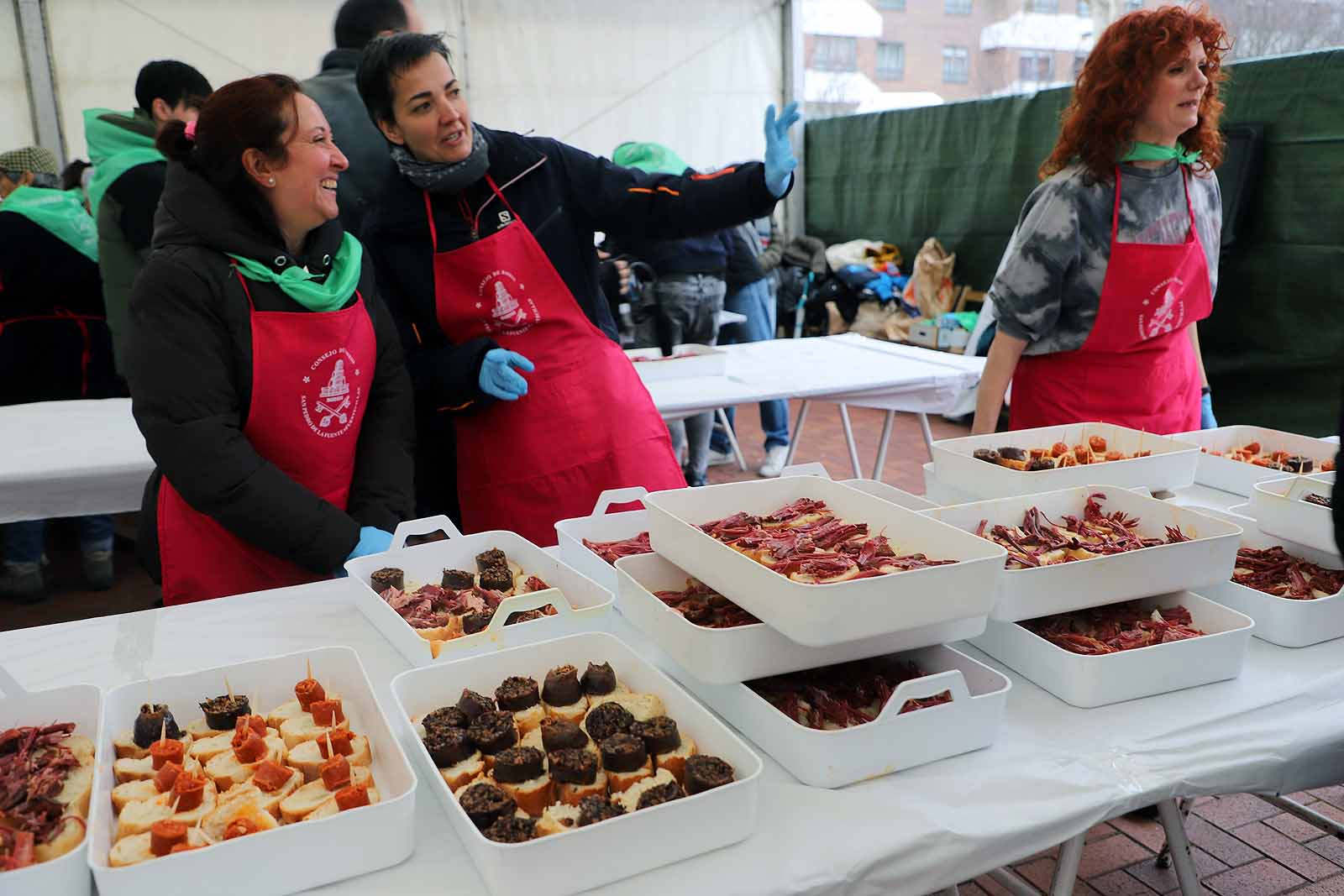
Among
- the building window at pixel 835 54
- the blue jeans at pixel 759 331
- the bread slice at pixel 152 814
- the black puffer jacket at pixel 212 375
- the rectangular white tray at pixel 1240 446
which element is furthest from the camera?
the building window at pixel 835 54

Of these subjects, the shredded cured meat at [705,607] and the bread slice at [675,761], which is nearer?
the bread slice at [675,761]

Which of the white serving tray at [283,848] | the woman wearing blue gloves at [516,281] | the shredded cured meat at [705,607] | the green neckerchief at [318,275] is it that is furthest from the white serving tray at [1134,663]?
the green neckerchief at [318,275]

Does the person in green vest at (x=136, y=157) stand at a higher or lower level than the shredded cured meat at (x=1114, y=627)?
higher

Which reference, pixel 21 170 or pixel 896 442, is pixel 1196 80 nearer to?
pixel 896 442

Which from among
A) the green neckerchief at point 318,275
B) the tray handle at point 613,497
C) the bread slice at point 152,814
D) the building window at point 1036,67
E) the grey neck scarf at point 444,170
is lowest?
the bread slice at point 152,814

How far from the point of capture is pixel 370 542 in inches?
83.2

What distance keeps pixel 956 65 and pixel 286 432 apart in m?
8.83

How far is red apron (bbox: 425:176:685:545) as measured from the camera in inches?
99.7

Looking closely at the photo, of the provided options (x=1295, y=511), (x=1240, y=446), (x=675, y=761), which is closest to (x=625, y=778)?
(x=675, y=761)

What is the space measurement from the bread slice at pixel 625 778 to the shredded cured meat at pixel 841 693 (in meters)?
0.20

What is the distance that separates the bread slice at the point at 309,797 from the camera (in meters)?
1.14

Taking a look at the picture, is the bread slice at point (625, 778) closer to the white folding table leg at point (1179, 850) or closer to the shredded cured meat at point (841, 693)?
the shredded cured meat at point (841, 693)

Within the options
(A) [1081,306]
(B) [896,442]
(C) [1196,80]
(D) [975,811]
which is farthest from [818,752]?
(B) [896,442]

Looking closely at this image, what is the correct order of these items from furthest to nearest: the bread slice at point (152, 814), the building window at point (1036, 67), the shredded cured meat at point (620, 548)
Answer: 1. the building window at point (1036, 67)
2. the shredded cured meat at point (620, 548)
3. the bread slice at point (152, 814)
